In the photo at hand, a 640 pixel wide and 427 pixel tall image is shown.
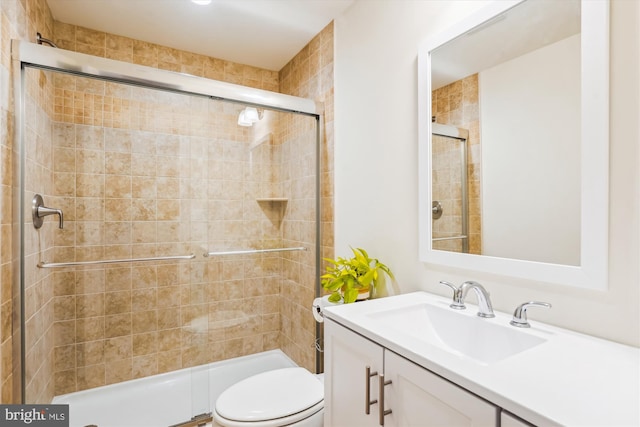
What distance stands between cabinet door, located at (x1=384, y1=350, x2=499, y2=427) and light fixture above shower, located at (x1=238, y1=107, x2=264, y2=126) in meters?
1.59

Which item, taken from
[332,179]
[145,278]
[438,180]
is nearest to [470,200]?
[438,180]

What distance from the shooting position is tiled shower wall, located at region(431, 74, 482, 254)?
1186 mm

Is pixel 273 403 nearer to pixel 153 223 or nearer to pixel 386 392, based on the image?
pixel 386 392

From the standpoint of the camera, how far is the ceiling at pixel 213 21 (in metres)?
1.91

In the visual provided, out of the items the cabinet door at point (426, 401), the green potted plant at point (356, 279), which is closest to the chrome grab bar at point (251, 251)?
the green potted plant at point (356, 279)

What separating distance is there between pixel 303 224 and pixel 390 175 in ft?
2.56

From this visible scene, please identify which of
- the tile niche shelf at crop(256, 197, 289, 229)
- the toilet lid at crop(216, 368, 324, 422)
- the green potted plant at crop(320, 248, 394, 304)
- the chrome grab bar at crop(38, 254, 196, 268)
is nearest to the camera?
the toilet lid at crop(216, 368, 324, 422)

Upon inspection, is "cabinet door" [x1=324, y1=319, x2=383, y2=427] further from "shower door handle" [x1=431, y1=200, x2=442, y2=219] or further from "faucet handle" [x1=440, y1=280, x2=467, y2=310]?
"shower door handle" [x1=431, y1=200, x2=442, y2=219]

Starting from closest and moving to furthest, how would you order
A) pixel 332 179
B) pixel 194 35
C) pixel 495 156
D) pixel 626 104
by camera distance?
pixel 626 104
pixel 495 156
pixel 332 179
pixel 194 35

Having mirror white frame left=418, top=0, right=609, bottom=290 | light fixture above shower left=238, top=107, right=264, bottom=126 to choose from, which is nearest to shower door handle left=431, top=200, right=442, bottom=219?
mirror white frame left=418, top=0, right=609, bottom=290

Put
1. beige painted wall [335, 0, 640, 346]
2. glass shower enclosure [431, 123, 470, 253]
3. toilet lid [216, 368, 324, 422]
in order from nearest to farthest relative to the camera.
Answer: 1. beige painted wall [335, 0, 640, 346]
2. glass shower enclosure [431, 123, 470, 253]
3. toilet lid [216, 368, 324, 422]

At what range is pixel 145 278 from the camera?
6.27ft

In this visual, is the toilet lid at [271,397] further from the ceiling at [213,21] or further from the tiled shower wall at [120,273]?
the ceiling at [213,21]

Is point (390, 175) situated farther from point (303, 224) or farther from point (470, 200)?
point (303, 224)
